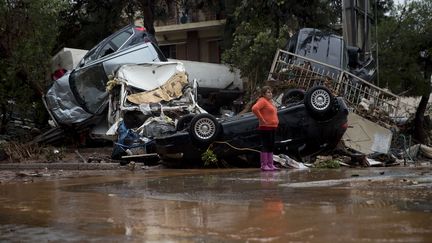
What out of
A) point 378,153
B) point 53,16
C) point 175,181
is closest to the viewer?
point 175,181

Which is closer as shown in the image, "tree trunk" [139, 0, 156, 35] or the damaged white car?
the damaged white car

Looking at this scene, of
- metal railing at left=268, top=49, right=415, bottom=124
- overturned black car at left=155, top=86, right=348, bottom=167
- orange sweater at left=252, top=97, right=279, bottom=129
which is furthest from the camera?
metal railing at left=268, top=49, right=415, bottom=124

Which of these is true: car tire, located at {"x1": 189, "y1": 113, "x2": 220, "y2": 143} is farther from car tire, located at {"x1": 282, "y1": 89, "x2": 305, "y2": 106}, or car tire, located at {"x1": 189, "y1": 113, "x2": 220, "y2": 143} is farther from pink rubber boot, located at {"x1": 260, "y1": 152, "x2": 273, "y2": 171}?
car tire, located at {"x1": 282, "y1": 89, "x2": 305, "y2": 106}

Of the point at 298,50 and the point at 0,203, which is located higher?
the point at 298,50

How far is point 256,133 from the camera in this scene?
12.0 meters

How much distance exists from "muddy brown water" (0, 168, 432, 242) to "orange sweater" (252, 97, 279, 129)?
5.30ft

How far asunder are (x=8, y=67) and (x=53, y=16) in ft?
6.69

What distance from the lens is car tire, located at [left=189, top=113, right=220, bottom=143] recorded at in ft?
39.0

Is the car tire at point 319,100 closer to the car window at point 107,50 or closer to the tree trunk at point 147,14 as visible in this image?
the car window at point 107,50

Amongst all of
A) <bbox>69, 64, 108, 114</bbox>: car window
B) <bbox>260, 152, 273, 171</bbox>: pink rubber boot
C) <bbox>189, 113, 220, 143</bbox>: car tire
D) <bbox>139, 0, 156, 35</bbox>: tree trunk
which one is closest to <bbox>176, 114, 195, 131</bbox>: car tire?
<bbox>189, 113, 220, 143</bbox>: car tire

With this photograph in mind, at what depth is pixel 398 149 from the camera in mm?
14203

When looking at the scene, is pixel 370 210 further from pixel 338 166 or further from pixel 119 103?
pixel 119 103

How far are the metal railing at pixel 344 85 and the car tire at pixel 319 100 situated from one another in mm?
2081

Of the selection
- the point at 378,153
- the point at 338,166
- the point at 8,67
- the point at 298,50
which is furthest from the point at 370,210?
the point at 8,67
